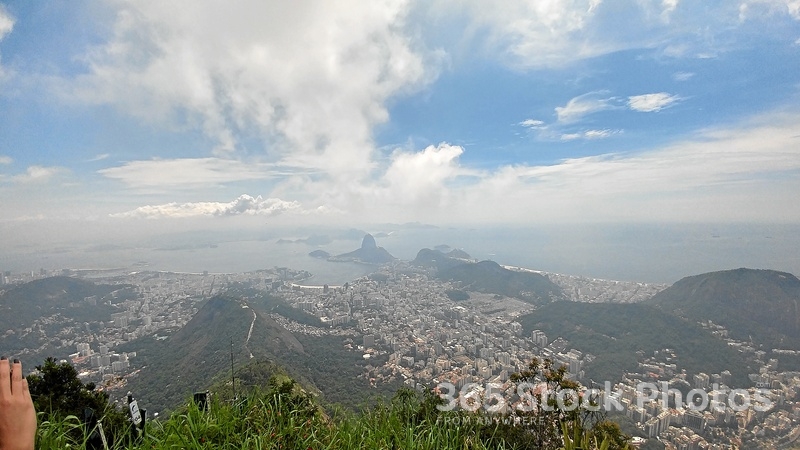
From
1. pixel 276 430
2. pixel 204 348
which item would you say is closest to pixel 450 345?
pixel 204 348

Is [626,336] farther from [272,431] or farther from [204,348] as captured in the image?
[272,431]

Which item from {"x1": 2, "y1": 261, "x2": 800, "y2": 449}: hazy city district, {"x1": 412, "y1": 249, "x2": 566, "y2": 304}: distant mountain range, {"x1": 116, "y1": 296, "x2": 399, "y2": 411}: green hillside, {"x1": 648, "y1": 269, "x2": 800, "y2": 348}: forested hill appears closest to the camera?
{"x1": 2, "y1": 261, "x2": 800, "y2": 449}: hazy city district

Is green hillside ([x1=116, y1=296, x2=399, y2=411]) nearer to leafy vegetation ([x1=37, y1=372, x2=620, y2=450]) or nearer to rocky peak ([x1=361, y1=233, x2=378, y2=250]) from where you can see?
leafy vegetation ([x1=37, y1=372, x2=620, y2=450])

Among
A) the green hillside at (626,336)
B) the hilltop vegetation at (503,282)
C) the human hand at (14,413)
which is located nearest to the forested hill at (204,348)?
the human hand at (14,413)

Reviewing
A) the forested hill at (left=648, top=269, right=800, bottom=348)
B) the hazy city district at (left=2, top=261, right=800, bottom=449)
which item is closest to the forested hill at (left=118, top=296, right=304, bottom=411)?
the hazy city district at (left=2, top=261, right=800, bottom=449)

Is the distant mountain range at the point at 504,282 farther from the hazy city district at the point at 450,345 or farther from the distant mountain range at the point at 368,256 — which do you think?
the distant mountain range at the point at 368,256

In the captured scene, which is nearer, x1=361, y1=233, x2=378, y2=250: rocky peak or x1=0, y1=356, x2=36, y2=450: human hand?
x1=0, y1=356, x2=36, y2=450: human hand
